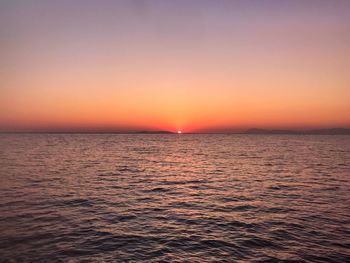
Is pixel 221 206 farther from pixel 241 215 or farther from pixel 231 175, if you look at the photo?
pixel 231 175

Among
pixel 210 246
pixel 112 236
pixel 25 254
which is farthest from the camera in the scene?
pixel 112 236

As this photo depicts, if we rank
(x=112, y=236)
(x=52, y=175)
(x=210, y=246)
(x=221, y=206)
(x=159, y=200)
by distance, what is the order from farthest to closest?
1. (x=52, y=175)
2. (x=159, y=200)
3. (x=221, y=206)
4. (x=112, y=236)
5. (x=210, y=246)

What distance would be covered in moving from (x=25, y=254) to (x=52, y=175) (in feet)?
83.3

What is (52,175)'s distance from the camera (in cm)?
3628

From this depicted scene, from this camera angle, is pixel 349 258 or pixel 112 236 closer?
pixel 349 258

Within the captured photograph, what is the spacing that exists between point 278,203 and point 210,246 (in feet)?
36.7

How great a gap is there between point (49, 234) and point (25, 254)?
264 centimetres

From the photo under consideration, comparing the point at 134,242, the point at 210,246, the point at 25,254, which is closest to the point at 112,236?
the point at 134,242

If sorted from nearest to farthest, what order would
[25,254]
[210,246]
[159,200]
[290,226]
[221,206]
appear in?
1. [25,254]
2. [210,246]
3. [290,226]
4. [221,206]
5. [159,200]

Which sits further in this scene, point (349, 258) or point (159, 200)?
point (159, 200)

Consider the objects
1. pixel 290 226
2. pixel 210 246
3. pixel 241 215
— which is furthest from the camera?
pixel 241 215

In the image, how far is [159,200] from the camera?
77.7 ft

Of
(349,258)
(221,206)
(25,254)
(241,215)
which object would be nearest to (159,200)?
(221,206)

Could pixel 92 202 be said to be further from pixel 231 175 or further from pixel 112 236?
pixel 231 175
